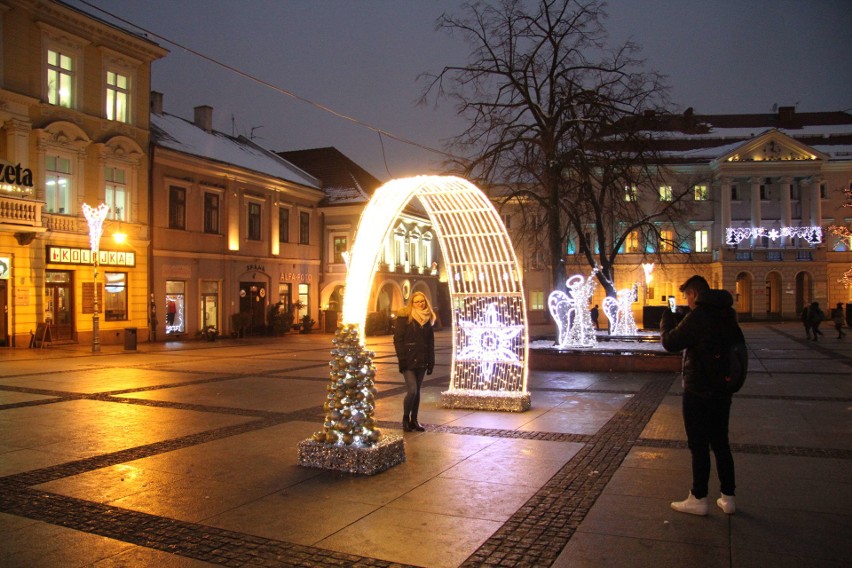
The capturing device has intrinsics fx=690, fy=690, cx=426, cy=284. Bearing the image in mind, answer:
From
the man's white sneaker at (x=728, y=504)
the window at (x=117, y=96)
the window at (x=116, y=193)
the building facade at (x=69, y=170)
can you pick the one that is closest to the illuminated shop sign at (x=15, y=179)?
the building facade at (x=69, y=170)

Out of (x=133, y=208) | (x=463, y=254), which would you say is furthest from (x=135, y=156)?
(x=463, y=254)

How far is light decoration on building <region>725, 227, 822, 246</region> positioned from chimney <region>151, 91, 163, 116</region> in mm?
42978

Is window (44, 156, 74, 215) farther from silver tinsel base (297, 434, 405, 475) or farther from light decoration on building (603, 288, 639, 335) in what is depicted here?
silver tinsel base (297, 434, 405, 475)

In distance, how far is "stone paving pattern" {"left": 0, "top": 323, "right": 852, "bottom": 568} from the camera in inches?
202

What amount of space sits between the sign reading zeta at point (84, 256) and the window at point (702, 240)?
45.2 meters

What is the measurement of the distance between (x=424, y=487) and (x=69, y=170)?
25.2m

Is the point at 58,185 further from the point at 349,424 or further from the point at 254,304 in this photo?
the point at 349,424

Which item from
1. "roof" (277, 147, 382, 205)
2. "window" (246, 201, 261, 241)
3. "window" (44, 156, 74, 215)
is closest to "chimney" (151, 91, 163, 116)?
"window" (246, 201, 261, 241)

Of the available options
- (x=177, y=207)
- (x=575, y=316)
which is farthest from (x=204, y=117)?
(x=575, y=316)

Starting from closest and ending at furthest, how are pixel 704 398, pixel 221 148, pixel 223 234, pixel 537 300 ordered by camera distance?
pixel 704 398
pixel 223 234
pixel 221 148
pixel 537 300

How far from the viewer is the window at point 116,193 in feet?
93.6

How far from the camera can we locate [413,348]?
932 centimetres

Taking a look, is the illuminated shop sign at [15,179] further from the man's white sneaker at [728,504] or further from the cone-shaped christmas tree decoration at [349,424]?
the man's white sneaker at [728,504]

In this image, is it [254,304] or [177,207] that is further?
[254,304]
